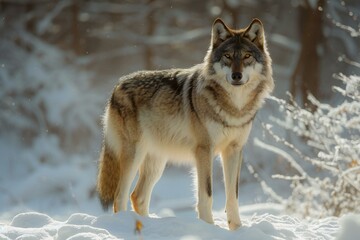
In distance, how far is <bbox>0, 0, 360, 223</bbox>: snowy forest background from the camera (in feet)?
41.2

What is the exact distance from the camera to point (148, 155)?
18.8 ft

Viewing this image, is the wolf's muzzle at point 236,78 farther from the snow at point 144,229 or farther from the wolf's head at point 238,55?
the snow at point 144,229

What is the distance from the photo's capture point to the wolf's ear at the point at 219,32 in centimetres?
506

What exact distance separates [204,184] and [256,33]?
1.30 meters

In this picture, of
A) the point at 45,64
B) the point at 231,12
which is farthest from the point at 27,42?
the point at 231,12

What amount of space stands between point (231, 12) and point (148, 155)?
10990mm

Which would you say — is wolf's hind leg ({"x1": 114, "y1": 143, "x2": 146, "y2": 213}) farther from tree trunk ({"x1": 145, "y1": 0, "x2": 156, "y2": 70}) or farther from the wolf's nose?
tree trunk ({"x1": 145, "y1": 0, "x2": 156, "y2": 70})

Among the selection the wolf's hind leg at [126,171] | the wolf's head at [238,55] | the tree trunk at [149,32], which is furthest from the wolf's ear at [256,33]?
the tree trunk at [149,32]

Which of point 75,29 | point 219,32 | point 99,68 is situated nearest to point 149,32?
point 99,68

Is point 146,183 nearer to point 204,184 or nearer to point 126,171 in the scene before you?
point 126,171

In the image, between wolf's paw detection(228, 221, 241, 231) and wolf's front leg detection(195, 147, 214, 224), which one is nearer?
wolf's front leg detection(195, 147, 214, 224)

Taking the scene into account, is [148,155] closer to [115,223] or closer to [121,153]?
[121,153]

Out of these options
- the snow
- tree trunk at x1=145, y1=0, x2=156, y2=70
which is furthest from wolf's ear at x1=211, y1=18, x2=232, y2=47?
tree trunk at x1=145, y1=0, x2=156, y2=70

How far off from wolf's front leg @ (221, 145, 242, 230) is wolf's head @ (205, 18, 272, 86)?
0.65 meters
